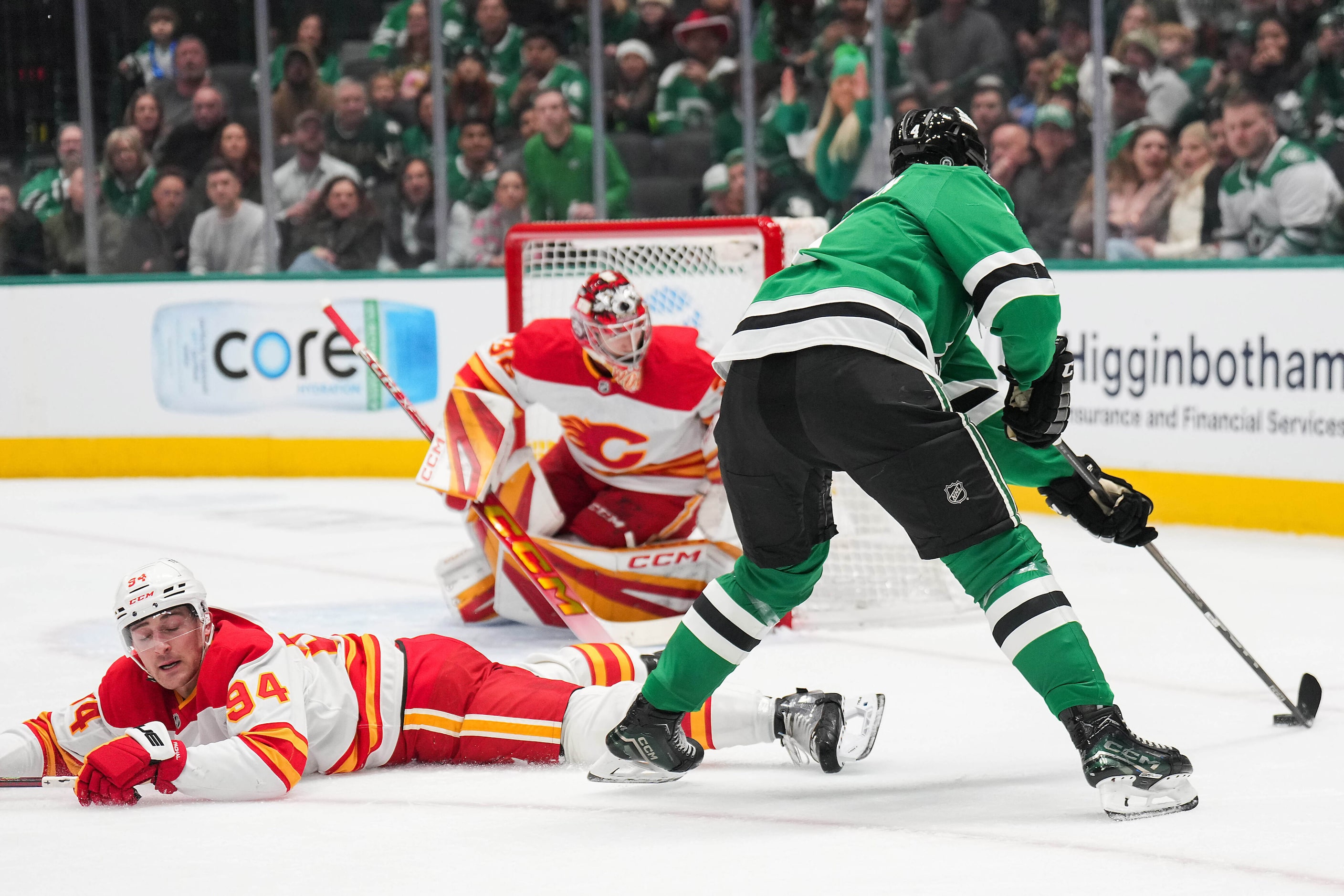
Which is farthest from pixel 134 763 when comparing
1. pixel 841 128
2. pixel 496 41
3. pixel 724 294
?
pixel 496 41

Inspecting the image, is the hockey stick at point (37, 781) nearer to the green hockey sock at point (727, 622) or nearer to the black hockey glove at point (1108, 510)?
the green hockey sock at point (727, 622)

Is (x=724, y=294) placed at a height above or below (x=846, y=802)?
above

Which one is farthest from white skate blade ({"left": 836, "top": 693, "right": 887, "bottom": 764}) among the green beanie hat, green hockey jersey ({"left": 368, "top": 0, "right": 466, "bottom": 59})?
green hockey jersey ({"left": 368, "top": 0, "right": 466, "bottom": 59})

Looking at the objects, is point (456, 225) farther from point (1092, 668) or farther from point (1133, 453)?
point (1092, 668)

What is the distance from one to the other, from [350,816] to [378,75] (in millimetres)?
5923

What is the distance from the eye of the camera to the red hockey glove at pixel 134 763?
2.49 metres

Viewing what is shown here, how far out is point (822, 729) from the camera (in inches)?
111

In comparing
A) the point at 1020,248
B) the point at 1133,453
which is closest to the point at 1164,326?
the point at 1133,453

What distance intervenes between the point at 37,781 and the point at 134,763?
302 millimetres

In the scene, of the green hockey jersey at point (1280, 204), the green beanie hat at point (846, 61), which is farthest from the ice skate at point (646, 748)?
the green beanie hat at point (846, 61)

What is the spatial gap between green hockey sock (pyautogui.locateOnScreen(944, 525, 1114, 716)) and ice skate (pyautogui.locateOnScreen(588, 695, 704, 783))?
55 centimetres

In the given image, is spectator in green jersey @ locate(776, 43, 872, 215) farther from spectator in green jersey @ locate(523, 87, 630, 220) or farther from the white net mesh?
the white net mesh

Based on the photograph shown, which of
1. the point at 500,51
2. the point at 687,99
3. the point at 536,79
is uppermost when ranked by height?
the point at 500,51

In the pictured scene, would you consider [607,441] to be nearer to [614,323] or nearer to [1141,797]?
[614,323]
